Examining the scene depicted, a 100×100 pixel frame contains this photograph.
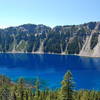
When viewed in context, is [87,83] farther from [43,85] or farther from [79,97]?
[79,97]

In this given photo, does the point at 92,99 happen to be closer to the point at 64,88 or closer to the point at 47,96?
the point at 47,96

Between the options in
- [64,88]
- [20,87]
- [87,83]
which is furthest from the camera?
[87,83]

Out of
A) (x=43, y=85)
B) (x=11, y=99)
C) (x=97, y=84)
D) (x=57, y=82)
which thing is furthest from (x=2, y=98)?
(x=97, y=84)

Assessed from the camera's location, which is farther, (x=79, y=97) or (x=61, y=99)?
(x=79, y=97)

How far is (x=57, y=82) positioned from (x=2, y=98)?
259 feet

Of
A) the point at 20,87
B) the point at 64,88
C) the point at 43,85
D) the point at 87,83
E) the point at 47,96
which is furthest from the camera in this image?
the point at 87,83

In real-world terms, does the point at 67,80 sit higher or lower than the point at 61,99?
higher

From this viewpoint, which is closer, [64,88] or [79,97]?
[64,88]

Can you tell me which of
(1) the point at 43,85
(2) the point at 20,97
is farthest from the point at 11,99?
(1) the point at 43,85

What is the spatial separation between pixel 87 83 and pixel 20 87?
90.8m

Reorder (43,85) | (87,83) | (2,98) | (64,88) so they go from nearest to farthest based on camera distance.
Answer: (64,88), (2,98), (43,85), (87,83)

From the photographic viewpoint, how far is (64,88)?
142 feet

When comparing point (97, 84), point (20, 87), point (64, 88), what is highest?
point (64, 88)

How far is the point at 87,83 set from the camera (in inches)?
6196
